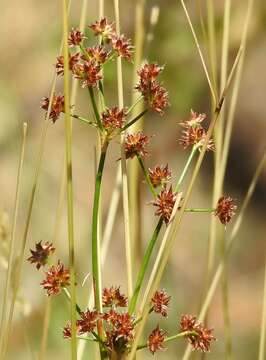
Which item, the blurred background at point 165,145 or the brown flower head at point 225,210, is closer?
the brown flower head at point 225,210

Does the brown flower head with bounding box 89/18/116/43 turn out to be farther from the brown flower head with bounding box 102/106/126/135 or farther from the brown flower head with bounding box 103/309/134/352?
the brown flower head with bounding box 103/309/134/352

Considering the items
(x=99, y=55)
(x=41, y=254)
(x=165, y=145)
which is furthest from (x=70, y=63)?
(x=165, y=145)

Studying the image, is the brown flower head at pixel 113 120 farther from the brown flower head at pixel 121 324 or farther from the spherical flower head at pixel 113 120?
the brown flower head at pixel 121 324

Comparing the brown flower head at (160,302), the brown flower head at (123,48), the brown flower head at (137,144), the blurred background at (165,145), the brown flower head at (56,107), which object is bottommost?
the brown flower head at (160,302)

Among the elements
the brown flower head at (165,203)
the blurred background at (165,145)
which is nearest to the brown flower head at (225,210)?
the brown flower head at (165,203)

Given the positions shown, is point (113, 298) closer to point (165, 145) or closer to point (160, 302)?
point (160, 302)

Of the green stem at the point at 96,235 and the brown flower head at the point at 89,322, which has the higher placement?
the green stem at the point at 96,235

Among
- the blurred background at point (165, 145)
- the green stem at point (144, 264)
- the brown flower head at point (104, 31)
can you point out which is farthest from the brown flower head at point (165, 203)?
the blurred background at point (165, 145)

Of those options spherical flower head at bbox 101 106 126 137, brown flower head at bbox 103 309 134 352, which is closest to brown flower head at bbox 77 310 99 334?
brown flower head at bbox 103 309 134 352
